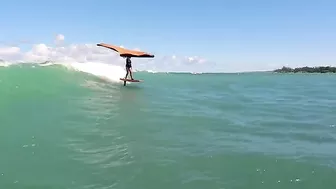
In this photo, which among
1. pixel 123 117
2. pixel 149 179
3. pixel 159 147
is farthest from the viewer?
pixel 123 117

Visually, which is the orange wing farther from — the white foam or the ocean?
the ocean

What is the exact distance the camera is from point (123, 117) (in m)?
15.9

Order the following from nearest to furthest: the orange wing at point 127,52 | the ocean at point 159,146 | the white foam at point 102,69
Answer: the ocean at point 159,146 < the orange wing at point 127,52 < the white foam at point 102,69

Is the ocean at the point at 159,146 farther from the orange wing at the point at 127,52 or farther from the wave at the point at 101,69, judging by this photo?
the wave at the point at 101,69

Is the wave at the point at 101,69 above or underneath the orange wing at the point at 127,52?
underneath

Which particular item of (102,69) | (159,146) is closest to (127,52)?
(102,69)

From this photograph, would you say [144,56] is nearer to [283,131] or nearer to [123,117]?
[123,117]

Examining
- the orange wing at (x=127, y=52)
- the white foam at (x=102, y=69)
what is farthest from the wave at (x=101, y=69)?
the orange wing at (x=127, y=52)

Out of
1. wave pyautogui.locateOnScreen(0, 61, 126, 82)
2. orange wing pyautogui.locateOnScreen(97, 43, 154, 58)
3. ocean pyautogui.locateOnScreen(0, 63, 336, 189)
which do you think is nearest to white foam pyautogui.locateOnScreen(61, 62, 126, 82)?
wave pyautogui.locateOnScreen(0, 61, 126, 82)

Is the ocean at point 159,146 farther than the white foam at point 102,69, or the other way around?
the white foam at point 102,69

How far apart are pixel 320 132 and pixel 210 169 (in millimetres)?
6649

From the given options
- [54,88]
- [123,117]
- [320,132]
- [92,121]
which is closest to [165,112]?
[123,117]

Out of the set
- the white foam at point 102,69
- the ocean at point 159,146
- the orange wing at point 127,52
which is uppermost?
the orange wing at point 127,52

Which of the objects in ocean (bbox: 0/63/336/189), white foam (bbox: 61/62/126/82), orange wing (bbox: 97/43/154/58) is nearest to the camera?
ocean (bbox: 0/63/336/189)
